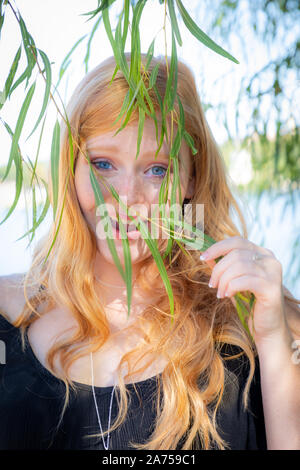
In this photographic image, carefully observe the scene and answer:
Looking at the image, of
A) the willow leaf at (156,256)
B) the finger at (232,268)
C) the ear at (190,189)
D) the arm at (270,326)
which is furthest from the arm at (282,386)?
the ear at (190,189)

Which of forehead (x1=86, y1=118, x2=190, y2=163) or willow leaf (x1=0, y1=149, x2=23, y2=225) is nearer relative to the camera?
willow leaf (x1=0, y1=149, x2=23, y2=225)

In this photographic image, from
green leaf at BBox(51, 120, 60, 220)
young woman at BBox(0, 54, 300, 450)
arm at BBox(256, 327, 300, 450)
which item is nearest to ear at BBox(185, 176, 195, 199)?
young woman at BBox(0, 54, 300, 450)

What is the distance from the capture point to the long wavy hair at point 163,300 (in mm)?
824

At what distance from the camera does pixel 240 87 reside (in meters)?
1.12

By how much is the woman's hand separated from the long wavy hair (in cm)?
22

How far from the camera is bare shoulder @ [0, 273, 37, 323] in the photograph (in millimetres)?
935

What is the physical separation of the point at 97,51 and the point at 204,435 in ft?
2.63

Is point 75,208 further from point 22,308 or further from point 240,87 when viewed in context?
point 240,87

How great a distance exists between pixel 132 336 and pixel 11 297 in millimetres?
256

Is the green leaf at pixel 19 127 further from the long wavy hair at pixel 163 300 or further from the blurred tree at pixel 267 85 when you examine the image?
the blurred tree at pixel 267 85

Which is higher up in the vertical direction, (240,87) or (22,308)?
(240,87)

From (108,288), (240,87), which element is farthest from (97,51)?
(108,288)

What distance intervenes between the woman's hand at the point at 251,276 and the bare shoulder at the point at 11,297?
44 cm

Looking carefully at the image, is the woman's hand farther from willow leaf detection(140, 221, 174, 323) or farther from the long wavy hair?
the long wavy hair
